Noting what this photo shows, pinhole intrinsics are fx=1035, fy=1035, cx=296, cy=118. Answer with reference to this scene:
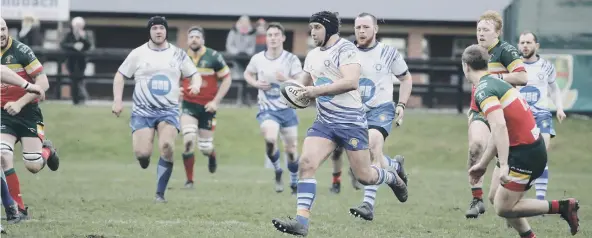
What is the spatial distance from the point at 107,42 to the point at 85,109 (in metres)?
10.4

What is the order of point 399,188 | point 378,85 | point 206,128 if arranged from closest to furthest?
point 399,188 < point 378,85 < point 206,128

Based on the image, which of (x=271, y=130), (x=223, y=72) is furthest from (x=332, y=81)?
(x=223, y=72)

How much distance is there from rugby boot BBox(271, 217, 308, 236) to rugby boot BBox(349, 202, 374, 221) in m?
1.72

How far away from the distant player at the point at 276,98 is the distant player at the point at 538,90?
3450 mm

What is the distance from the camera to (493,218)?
1112 centimetres

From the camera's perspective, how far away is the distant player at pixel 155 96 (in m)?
12.5

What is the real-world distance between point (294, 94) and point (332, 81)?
46cm

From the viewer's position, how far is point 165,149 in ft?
40.9

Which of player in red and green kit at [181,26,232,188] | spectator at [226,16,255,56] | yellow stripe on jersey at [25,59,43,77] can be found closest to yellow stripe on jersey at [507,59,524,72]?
yellow stripe on jersey at [25,59,43,77]

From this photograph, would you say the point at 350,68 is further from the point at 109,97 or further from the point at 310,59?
the point at 109,97

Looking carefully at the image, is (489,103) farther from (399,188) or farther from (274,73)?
(274,73)

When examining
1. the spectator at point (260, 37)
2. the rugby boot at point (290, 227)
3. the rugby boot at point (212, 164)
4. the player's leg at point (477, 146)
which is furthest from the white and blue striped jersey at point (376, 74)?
the spectator at point (260, 37)

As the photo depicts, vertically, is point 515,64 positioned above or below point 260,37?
above

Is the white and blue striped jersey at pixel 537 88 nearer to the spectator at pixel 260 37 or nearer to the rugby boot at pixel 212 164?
the rugby boot at pixel 212 164
